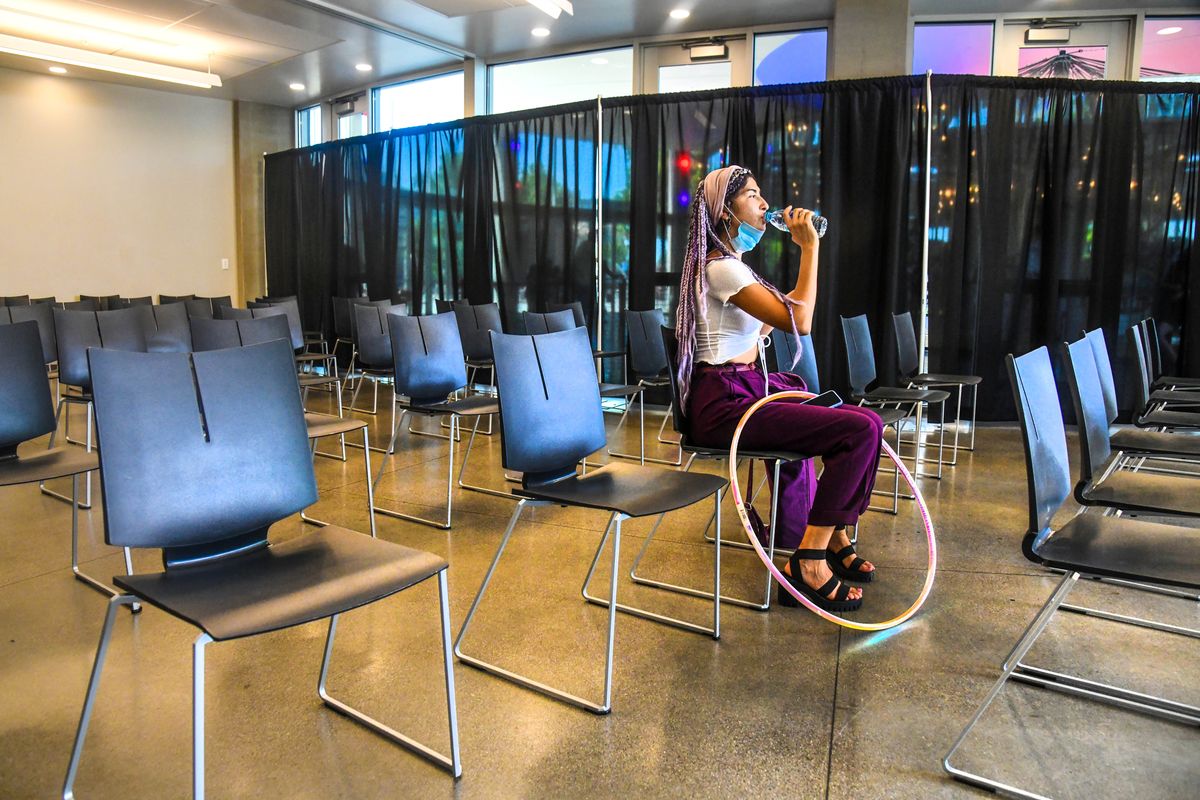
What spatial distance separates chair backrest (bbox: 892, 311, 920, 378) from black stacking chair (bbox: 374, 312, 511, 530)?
102 inches

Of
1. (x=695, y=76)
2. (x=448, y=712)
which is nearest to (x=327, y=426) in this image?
(x=448, y=712)

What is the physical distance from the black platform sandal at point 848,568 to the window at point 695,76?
6.05 m

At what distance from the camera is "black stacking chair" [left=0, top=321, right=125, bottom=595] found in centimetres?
283

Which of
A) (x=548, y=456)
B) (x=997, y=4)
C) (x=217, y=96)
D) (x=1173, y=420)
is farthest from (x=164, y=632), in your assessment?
(x=217, y=96)

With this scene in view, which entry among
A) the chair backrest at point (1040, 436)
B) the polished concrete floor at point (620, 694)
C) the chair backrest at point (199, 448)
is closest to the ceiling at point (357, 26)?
the polished concrete floor at point (620, 694)

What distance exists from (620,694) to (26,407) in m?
2.34

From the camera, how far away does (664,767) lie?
191 cm

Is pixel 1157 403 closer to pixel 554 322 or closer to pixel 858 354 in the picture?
pixel 858 354

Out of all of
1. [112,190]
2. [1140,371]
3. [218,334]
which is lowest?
[1140,371]

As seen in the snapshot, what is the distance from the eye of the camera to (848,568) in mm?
3033

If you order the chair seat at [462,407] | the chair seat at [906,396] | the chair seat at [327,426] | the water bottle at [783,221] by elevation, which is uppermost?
the water bottle at [783,221]

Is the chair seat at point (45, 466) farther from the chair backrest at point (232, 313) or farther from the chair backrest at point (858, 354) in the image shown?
the chair backrest at point (858, 354)

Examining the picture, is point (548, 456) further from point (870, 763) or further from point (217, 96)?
point (217, 96)

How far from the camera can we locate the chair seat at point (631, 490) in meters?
2.31
